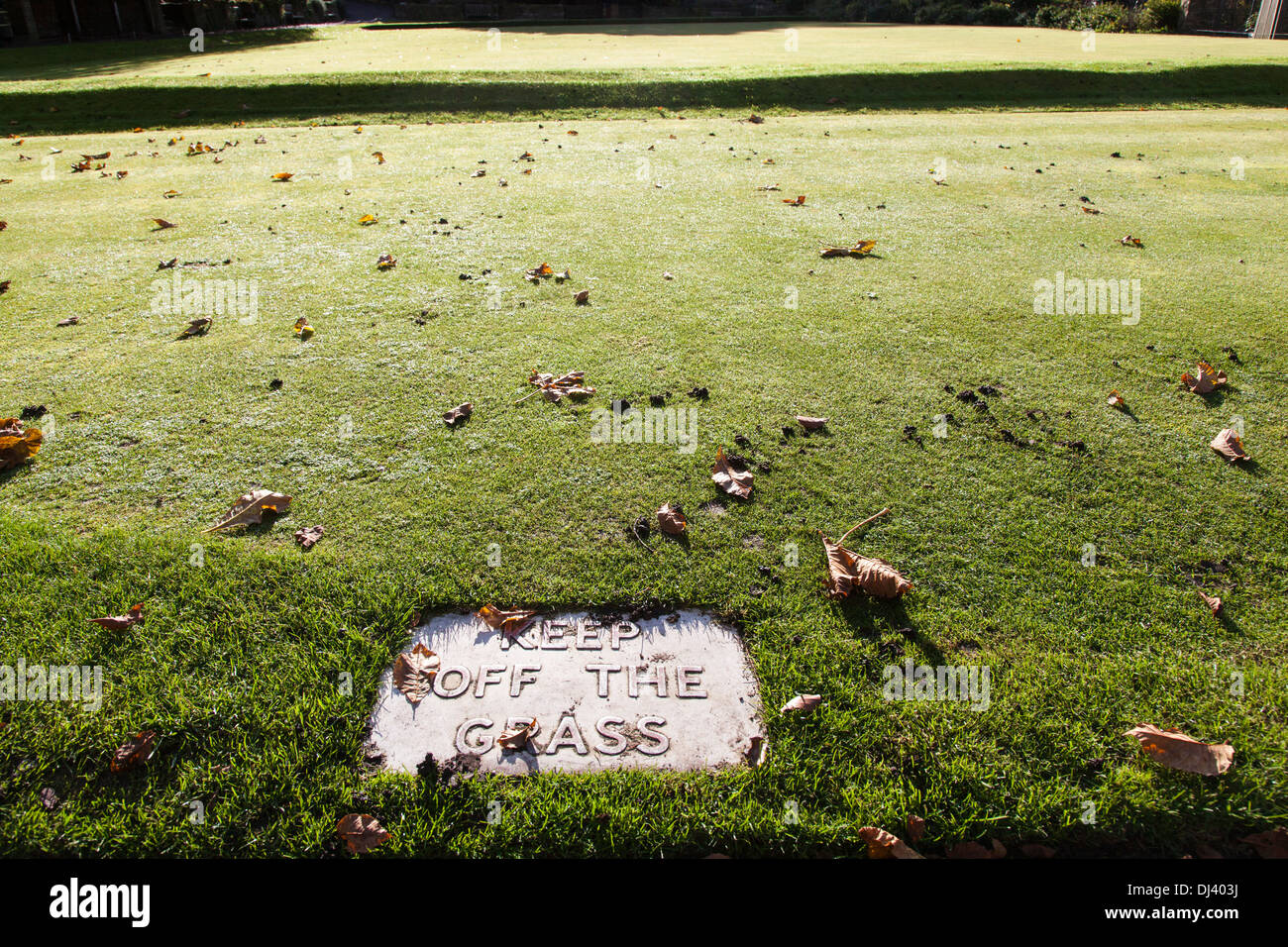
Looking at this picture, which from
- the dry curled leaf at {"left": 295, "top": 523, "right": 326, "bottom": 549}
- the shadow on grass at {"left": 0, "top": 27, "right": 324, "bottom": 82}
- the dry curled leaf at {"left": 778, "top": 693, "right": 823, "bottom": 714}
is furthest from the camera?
the shadow on grass at {"left": 0, "top": 27, "right": 324, "bottom": 82}

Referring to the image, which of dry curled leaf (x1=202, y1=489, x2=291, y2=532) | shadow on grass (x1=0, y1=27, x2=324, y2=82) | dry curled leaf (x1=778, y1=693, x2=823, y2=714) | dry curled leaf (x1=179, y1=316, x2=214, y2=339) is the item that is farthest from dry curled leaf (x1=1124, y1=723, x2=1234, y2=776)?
A: shadow on grass (x1=0, y1=27, x2=324, y2=82)

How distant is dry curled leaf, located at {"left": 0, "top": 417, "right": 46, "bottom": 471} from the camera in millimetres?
4336

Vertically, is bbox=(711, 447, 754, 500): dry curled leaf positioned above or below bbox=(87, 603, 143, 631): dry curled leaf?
above

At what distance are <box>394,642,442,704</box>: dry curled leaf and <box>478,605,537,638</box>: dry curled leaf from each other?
0.30 meters

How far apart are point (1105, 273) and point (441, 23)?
41.9 metres

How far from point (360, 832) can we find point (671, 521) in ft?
6.74

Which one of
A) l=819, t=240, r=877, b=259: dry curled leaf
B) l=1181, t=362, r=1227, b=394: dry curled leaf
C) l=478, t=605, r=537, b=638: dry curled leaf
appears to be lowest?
l=478, t=605, r=537, b=638: dry curled leaf

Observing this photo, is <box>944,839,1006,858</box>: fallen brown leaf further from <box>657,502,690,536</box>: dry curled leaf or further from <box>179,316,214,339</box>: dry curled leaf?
<box>179,316,214,339</box>: dry curled leaf

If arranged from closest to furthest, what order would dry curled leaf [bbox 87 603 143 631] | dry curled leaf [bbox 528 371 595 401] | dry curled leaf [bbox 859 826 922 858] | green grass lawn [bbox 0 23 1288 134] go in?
dry curled leaf [bbox 859 826 922 858], dry curled leaf [bbox 87 603 143 631], dry curled leaf [bbox 528 371 595 401], green grass lawn [bbox 0 23 1288 134]

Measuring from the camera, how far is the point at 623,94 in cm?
1616

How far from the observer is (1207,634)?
3211mm

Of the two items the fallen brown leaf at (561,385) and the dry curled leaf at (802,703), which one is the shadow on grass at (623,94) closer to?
the fallen brown leaf at (561,385)
